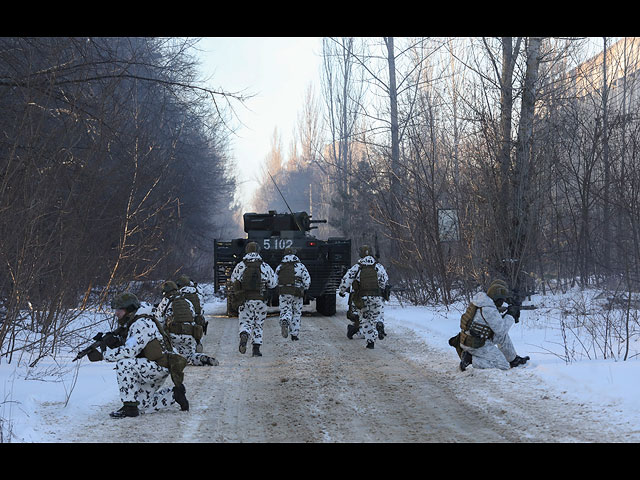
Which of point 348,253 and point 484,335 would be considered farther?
point 348,253

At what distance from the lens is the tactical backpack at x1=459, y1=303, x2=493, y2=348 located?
8.65 metres

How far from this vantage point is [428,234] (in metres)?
17.4

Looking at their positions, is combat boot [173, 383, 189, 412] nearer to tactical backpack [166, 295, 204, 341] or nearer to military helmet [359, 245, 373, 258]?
tactical backpack [166, 295, 204, 341]

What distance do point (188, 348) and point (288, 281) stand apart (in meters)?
3.52

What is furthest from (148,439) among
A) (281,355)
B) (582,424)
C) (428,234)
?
(428,234)

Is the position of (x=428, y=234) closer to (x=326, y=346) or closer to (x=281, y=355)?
(x=326, y=346)

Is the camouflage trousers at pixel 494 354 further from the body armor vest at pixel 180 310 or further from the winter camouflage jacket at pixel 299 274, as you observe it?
the winter camouflage jacket at pixel 299 274

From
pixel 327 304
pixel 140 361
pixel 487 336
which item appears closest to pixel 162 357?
pixel 140 361

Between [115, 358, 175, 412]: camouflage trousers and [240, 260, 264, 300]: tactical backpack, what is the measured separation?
4.52 metres

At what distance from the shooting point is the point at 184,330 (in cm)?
995

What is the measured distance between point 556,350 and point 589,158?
11.1 meters

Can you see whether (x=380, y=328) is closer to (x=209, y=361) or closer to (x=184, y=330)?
(x=209, y=361)

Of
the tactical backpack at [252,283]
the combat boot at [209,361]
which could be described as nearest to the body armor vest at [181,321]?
the combat boot at [209,361]

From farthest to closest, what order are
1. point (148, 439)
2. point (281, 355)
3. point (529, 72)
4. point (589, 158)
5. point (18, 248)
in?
point (589, 158), point (529, 72), point (281, 355), point (18, 248), point (148, 439)
